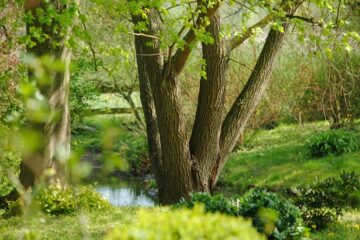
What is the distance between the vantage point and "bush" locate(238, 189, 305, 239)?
7445mm

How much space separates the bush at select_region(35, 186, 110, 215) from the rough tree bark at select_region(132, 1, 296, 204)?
116 cm

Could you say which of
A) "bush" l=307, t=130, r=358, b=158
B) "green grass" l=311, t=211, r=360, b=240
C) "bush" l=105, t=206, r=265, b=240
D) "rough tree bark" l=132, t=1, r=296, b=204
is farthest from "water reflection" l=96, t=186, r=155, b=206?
"bush" l=105, t=206, r=265, b=240

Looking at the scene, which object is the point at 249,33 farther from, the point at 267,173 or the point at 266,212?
the point at 267,173

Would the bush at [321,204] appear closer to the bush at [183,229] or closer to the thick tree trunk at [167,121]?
the thick tree trunk at [167,121]

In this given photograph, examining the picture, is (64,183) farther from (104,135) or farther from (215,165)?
(104,135)

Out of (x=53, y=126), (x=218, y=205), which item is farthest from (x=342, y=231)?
(x=53, y=126)

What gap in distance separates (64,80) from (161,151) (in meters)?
2.07

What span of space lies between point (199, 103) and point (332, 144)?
707 cm

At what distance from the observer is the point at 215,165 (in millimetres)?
11414

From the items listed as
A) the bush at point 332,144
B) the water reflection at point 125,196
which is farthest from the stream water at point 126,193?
the bush at point 332,144

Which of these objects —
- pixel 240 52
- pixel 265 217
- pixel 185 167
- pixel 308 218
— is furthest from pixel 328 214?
pixel 240 52

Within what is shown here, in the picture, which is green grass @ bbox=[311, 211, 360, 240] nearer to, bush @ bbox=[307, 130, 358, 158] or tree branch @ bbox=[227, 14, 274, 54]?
tree branch @ bbox=[227, 14, 274, 54]

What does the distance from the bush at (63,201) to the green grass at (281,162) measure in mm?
6437

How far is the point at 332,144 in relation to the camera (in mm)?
17125
